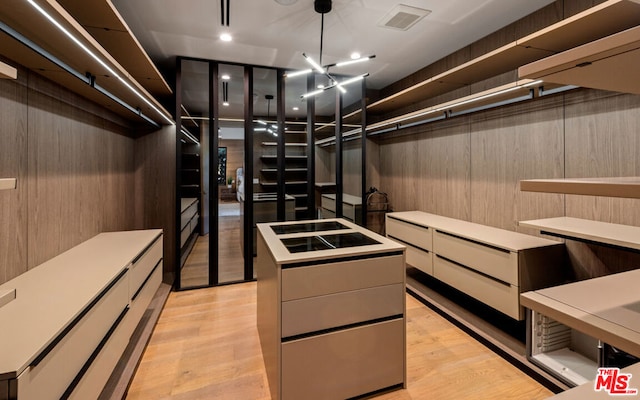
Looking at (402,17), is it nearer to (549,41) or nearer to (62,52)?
(549,41)

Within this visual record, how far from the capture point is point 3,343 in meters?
1.07

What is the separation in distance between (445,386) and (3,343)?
7.55 feet

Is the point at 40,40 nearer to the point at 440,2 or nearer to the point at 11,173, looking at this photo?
the point at 11,173

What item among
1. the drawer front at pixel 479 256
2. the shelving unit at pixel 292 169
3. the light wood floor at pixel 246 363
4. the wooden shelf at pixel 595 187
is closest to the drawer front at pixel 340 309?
the light wood floor at pixel 246 363

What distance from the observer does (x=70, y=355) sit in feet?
4.19

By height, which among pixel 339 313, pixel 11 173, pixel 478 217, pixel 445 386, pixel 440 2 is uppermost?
Result: pixel 440 2

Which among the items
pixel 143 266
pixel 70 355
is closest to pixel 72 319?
pixel 70 355

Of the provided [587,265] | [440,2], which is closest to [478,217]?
[587,265]

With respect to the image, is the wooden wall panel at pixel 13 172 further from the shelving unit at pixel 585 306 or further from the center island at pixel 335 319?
the shelving unit at pixel 585 306

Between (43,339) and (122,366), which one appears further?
(122,366)

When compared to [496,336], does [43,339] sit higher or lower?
higher

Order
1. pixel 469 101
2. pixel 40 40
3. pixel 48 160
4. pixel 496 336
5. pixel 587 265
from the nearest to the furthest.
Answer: pixel 40 40
pixel 48 160
pixel 587 265
pixel 496 336
pixel 469 101

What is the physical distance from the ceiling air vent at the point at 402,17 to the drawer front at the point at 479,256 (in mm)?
2032

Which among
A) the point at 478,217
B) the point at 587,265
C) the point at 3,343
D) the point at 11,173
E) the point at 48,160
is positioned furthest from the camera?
the point at 478,217
